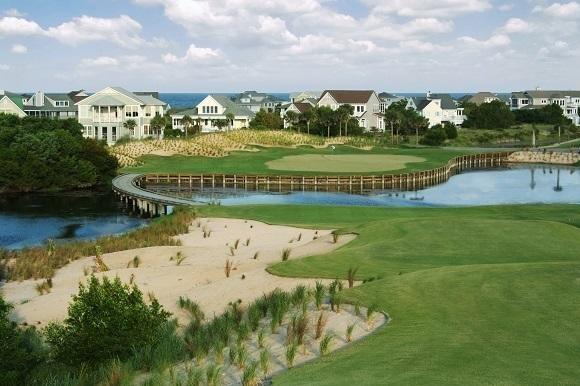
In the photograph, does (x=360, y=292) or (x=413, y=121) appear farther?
(x=413, y=121)

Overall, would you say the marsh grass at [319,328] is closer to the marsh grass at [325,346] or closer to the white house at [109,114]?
the marsh grass at [325,346]

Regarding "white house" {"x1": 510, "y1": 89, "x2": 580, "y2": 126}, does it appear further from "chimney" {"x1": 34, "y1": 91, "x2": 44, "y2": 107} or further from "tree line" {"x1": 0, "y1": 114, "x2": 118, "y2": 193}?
"tree line" {"x1": 0, "y1": 114, "x2": 118, "y2": 193}

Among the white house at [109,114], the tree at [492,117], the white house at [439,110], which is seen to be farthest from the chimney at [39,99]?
the tree at [492,117]

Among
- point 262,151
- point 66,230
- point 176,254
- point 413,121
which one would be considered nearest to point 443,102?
point 413,121

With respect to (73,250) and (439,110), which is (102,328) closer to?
(73,250)

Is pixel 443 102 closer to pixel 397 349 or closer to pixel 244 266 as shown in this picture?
pixel 244 266

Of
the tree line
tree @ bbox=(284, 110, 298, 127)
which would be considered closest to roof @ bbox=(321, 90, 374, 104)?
tree @ bbox=(284, 110, 298, 127)
